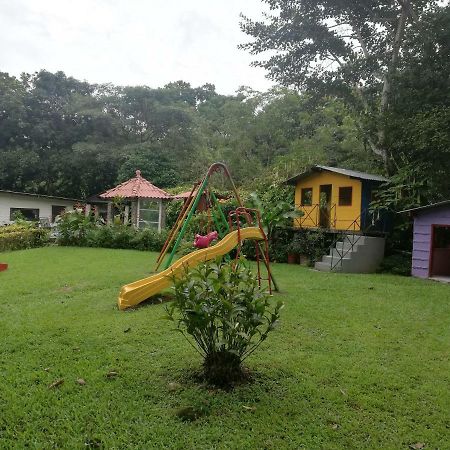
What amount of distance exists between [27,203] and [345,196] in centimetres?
2068

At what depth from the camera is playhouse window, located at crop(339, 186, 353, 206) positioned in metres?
13.9

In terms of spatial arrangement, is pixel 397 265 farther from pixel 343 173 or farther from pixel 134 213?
pixel 134 213

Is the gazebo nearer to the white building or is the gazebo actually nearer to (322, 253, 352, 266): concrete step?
the white building

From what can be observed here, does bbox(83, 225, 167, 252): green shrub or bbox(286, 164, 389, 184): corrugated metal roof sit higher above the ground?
bbox(286, 164, 389, 184): corrugated metal roof

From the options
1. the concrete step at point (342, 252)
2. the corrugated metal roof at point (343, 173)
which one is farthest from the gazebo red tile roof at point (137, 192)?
the concrete step at point (342, 252)

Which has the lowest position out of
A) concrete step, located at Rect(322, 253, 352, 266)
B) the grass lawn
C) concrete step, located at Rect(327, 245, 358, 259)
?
the grass lawn

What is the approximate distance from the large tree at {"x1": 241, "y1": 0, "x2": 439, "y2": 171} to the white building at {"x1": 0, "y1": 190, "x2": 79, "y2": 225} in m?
15.9

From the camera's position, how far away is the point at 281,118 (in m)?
26.4

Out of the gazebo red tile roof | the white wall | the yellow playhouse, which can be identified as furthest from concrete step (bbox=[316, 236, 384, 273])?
the white wall

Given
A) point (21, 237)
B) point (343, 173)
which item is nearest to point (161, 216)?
point (21, 237)

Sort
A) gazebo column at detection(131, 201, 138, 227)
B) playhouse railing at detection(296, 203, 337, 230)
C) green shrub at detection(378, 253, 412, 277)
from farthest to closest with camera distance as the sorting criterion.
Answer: gazebo column at detection(131, 201, 138, 227)
playhouse railing at detection(296, 203, 337, 230)
green shrub at detection(378, 253, 412, 277)

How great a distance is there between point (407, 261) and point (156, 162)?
1746cm

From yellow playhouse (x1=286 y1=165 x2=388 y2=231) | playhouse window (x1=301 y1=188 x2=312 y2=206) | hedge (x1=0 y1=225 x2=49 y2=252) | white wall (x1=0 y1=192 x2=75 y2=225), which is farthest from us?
white wall (x1=0 y1=192 x2=75 y2=225)

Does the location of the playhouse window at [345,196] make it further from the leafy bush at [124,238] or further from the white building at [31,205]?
the white building at [31,205]
